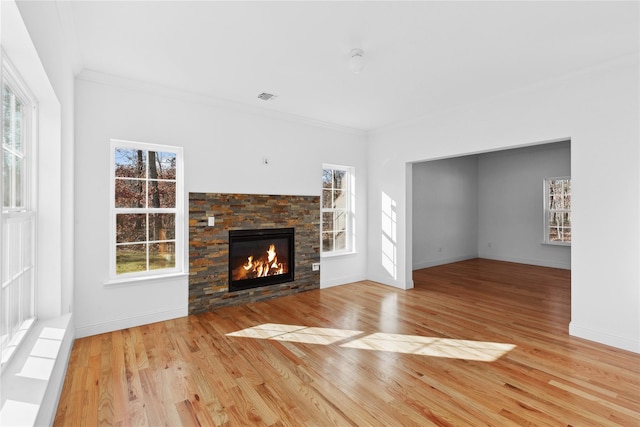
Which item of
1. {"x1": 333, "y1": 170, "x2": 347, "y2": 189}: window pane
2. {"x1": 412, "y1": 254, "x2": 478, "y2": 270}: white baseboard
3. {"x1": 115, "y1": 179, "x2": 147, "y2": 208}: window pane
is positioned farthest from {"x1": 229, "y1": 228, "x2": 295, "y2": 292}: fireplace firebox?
{"x1": 412, "y1": 254, "x2": 478, "y2": 270}: white baseboard

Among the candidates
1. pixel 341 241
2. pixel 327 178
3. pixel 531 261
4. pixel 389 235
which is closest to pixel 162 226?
pixel 327 178

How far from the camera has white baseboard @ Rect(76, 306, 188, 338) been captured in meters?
3.42

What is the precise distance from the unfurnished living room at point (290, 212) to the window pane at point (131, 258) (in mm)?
16

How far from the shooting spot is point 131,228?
3748 mm

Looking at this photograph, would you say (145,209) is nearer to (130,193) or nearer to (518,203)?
(130,193)

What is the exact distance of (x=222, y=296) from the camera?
436 cm

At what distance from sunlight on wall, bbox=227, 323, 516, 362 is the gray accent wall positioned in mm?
4044

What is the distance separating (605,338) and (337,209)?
12.6 feet

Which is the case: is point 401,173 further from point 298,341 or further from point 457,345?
point 298,341

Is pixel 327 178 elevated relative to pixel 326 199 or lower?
elevated

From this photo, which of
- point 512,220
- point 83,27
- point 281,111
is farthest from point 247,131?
point 512,220

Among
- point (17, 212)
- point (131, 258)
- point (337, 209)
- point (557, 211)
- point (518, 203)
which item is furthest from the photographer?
point (518, 203)

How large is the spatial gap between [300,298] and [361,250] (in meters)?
1.65

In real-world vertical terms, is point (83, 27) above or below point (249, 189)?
above
